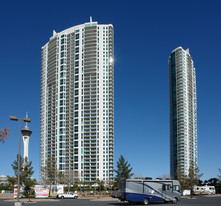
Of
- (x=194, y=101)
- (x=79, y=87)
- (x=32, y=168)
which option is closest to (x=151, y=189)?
(x=32, y=168)

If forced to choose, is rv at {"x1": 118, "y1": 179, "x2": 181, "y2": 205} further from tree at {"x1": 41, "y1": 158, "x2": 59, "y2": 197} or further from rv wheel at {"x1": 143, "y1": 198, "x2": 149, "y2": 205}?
tree at {"x1": 41, "y1": 158, "x2": 59, "y2": 197}

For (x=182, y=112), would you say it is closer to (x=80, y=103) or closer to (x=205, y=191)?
(x=80, y=103)

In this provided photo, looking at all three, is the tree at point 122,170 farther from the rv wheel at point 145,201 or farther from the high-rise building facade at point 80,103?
the high-rise building facade at point 80,103

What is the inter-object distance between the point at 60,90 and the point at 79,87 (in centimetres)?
1096

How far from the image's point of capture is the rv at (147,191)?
3919cm

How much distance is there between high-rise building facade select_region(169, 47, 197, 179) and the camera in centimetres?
18000

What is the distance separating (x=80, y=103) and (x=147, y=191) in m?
129

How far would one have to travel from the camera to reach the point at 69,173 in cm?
15888

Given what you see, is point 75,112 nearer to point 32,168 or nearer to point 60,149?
point 60,149

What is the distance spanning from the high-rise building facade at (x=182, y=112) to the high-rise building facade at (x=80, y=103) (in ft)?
136

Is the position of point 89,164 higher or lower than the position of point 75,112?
lower

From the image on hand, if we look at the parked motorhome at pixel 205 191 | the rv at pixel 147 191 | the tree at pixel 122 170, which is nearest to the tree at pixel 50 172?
the tree at pixel 122 170

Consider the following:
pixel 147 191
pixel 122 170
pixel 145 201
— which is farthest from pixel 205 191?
pixel 147 191

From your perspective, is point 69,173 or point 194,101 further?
point 194,101
